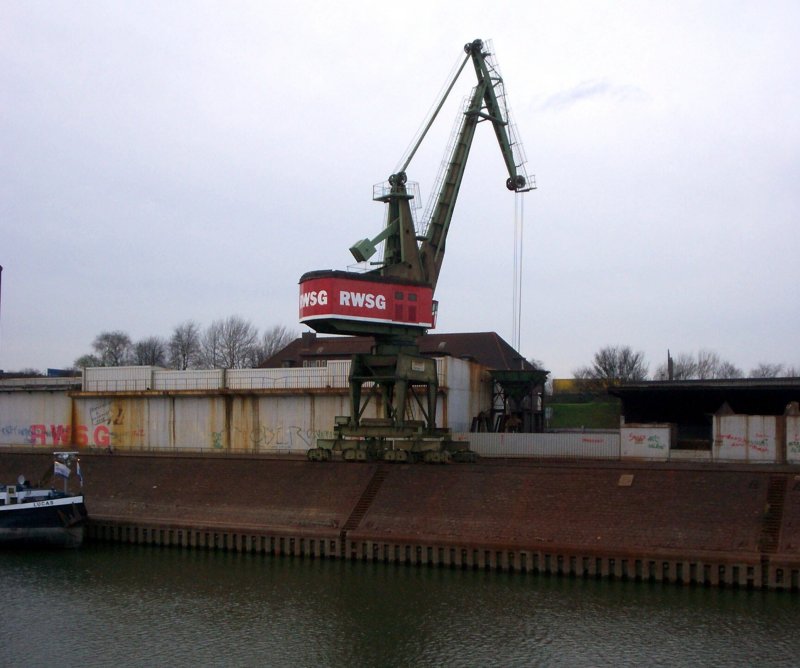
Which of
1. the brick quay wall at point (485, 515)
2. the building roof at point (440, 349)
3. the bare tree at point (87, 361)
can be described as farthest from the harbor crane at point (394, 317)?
the bare tree at point (87, 361)

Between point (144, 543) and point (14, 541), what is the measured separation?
5711mm

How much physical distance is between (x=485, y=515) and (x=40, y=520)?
798 inches

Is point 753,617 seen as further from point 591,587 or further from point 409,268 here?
point 409,268

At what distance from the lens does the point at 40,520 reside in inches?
1539

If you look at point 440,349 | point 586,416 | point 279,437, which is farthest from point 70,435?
point 586,416

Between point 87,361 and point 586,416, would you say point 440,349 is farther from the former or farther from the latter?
point 87,361

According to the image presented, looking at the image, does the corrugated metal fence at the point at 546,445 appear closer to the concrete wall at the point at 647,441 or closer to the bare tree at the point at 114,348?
the concrete wall at the point at 647,441

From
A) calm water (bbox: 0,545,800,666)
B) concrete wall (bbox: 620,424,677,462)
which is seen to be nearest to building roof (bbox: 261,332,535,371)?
concrete wall (bbox: 620,424,677,462)

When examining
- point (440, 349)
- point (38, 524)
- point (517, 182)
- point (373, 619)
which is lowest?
point (373, 619)

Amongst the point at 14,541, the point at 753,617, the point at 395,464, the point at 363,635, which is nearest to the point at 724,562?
the point at 753,617

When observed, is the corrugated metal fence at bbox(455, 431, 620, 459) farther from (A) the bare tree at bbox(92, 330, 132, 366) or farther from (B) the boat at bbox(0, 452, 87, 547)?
(A) the bare tree at bbox(92, 330, 132, 366)

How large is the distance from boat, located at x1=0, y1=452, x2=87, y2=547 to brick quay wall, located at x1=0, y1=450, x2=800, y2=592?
7.68 feet

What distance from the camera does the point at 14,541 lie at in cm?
3912

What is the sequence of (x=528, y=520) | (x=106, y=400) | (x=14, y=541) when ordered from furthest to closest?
(x=106, y=400) → (x=14, y=541) → (x=528, y=520)
